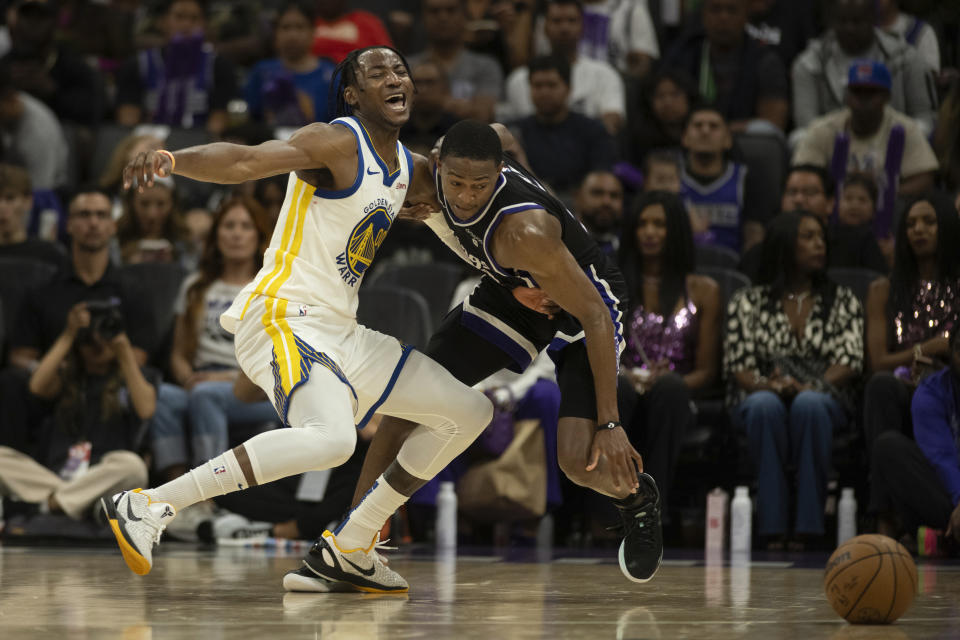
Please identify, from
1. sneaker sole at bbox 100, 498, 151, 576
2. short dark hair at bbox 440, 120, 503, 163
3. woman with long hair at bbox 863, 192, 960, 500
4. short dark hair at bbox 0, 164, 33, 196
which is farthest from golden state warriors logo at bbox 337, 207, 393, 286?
short dark hair at bbox 0, 164, 33, 196

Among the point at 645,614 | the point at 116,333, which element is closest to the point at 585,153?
the point at 116,333

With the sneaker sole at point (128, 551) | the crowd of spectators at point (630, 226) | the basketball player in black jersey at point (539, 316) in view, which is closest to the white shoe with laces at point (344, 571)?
the basketball player in black jersey at point (539, 316)

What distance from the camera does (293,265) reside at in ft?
14.5

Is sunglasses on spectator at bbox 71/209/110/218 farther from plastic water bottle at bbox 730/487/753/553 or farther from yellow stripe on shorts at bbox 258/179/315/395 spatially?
plastic water bottle at bbox 730/487/753/553

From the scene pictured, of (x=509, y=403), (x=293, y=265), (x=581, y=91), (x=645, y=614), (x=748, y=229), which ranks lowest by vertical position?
(x=645, y=614)

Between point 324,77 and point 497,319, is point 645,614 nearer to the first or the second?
point 497,319

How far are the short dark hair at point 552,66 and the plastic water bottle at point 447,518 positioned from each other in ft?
10.6

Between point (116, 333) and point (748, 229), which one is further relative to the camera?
point (748, 229)

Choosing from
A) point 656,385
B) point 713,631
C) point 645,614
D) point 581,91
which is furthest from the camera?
point 581,91

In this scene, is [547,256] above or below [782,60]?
below

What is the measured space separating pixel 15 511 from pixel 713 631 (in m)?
4.52

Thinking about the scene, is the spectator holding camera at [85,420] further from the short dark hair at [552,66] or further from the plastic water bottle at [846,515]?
the plastic water bottle at [846,515]

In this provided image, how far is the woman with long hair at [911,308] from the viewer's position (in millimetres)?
6336

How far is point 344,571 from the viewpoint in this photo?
14.7 ft
